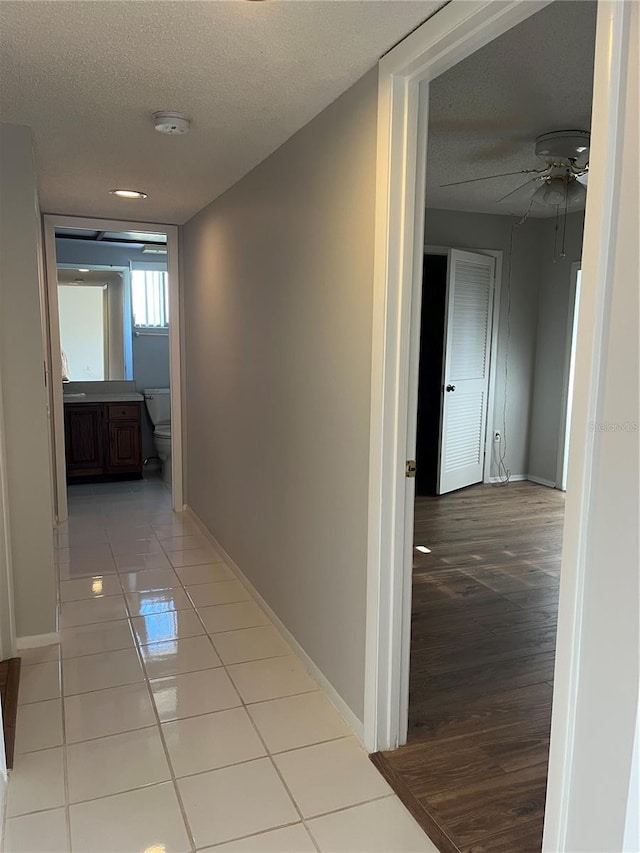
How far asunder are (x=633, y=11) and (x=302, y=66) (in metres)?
1.11

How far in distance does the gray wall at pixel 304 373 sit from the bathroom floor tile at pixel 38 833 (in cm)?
98

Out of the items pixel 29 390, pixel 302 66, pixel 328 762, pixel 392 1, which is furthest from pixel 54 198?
pixel 328 762

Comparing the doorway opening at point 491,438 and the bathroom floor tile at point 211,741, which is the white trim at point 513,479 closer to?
the doorway opening at point 491,438

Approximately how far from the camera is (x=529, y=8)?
1457 millimetres

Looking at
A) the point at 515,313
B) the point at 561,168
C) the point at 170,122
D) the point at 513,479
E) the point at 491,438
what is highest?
the point at 561,168

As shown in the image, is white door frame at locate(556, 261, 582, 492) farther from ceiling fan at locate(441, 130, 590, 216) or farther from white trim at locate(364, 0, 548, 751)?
white trim at locate(364, 0, 548, 751)

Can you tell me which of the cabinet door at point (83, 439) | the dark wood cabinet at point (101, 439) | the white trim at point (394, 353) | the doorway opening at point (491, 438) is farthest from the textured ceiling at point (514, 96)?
the cabinet door at point (83, 439)

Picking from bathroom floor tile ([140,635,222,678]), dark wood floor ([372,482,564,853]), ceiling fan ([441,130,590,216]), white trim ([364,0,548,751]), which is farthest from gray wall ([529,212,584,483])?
white trim ([364,0,548,751])

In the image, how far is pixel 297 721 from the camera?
2338 mm

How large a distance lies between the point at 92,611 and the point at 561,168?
3.52 m

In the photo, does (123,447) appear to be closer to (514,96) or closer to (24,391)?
(24,391)

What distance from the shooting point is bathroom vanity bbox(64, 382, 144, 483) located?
5.63 m

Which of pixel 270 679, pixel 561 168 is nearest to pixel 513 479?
pixel 561 168

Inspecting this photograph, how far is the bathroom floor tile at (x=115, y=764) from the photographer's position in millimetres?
1983
